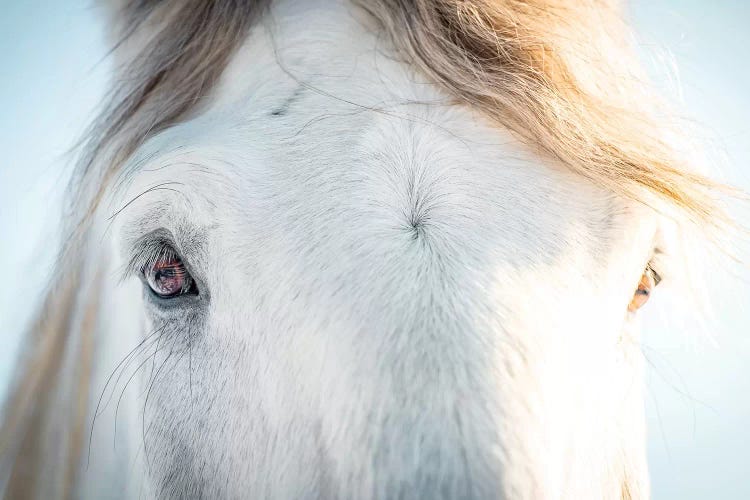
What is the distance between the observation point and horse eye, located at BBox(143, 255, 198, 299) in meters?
0.83

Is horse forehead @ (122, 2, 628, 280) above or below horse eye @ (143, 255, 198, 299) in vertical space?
above

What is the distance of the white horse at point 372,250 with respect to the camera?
0.62 metres

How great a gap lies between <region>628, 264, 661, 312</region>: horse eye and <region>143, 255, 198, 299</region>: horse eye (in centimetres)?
64

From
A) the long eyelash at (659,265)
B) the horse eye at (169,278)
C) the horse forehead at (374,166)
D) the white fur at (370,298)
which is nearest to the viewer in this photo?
the white fur at (370,298)

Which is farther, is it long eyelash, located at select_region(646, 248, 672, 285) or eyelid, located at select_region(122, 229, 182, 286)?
long eyelash, located at select_region(646, 248, 672, 285)

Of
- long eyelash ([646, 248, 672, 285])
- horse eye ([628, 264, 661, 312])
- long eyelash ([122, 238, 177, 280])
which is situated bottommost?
long eyelash ([122, 238, 177, 280])

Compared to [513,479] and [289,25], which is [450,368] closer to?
[513,479]

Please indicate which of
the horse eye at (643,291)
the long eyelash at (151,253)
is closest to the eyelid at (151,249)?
the long eyelash at (151,253)

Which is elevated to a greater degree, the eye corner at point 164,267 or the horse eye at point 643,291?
the horse eye at point 643,291

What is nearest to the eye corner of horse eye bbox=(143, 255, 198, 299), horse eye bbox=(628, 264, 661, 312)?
horse eye bbox=(143, 255, 198, 299)

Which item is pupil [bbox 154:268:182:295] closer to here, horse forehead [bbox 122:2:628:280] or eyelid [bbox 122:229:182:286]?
eyelid [bbox 122:229:182:286]

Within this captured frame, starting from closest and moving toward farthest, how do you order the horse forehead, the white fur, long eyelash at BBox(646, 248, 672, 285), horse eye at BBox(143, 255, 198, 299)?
the white fur, the horse forehead, horse eye at BBox(143, 255, 198, 299), long eyelash at BBox(646, 248, 672, 285)

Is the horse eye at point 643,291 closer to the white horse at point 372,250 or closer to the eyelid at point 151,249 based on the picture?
the white horse at point 372,250

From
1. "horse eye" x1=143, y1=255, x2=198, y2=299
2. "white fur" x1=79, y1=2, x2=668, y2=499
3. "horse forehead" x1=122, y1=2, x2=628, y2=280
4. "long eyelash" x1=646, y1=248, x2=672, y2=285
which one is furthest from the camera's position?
"long eyelash" x1=646, y1=248, x2=672, y2=285
